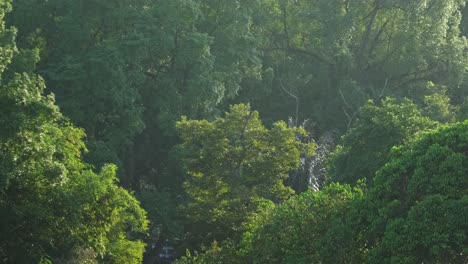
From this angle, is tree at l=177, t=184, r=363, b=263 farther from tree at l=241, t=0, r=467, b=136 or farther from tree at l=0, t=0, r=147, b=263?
tree at l=241, t=0, r=467, b=136

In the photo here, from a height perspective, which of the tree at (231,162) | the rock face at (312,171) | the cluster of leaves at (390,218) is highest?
the rock face at (312,171)

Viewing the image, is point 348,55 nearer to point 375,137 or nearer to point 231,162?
point 375,137

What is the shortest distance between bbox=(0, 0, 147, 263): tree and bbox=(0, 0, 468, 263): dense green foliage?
39 millimetres

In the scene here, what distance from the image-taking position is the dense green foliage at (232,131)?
13.1m

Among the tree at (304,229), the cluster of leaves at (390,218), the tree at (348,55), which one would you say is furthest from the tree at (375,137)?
the tree at (348,55)

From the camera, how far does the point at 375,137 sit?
19750mm

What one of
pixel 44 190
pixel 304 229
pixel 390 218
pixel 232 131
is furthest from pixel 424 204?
pixel 232 131

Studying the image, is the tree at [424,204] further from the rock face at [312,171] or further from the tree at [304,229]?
the rock face at [312,171]

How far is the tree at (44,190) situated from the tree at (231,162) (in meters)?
2.71

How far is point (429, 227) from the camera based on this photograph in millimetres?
11742

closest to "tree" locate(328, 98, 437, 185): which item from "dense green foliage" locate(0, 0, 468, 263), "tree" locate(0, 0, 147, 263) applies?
"dense green foliage" locate(0, 0, 468, 263)

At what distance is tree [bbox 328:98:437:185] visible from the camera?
19.3 metres

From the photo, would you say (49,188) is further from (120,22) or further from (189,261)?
(120,22)

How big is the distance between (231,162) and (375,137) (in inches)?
153
